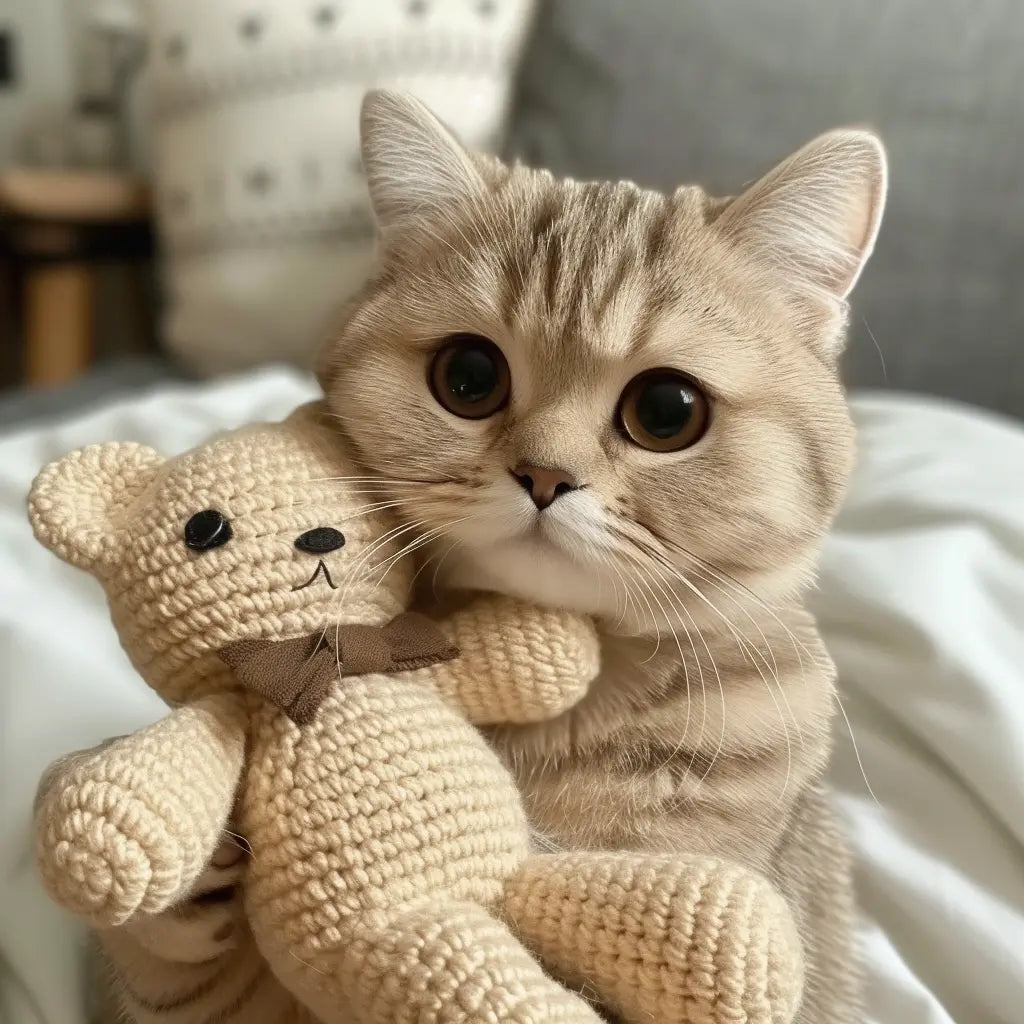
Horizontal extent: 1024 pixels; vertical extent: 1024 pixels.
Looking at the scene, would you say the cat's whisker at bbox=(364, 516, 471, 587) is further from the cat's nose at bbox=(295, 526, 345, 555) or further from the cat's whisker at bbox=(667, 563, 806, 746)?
the cat's whisker at bbox=(667, 563, 806, 746)

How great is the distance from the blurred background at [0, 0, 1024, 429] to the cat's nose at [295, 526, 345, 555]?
0.82 meters

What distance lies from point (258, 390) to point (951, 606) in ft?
3.06

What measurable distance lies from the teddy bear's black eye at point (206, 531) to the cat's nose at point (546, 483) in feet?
0.47

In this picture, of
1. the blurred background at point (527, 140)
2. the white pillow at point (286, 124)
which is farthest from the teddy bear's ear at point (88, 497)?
the white pillow at point (286, 124)

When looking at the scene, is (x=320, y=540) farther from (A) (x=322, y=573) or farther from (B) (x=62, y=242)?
(B) (x=62, y=242)

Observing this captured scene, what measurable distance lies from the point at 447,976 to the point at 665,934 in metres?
0.09

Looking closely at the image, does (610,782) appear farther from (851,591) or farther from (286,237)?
(286,237)

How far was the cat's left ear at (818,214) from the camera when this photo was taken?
58 centimetres

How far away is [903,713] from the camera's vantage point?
846mm

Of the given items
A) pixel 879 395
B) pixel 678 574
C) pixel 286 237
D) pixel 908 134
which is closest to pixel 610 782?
pixel 678 574

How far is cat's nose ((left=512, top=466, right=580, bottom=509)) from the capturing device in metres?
0.50

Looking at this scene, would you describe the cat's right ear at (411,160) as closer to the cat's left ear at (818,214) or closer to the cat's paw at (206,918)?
the cat's left ear at (818,214)

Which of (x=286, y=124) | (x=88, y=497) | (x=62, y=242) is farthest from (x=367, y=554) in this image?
(x=62, y=242)

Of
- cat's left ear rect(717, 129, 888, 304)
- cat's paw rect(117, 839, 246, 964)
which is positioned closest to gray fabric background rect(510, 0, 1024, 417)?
cat's left ear rect(717, 129, 888, 304)
